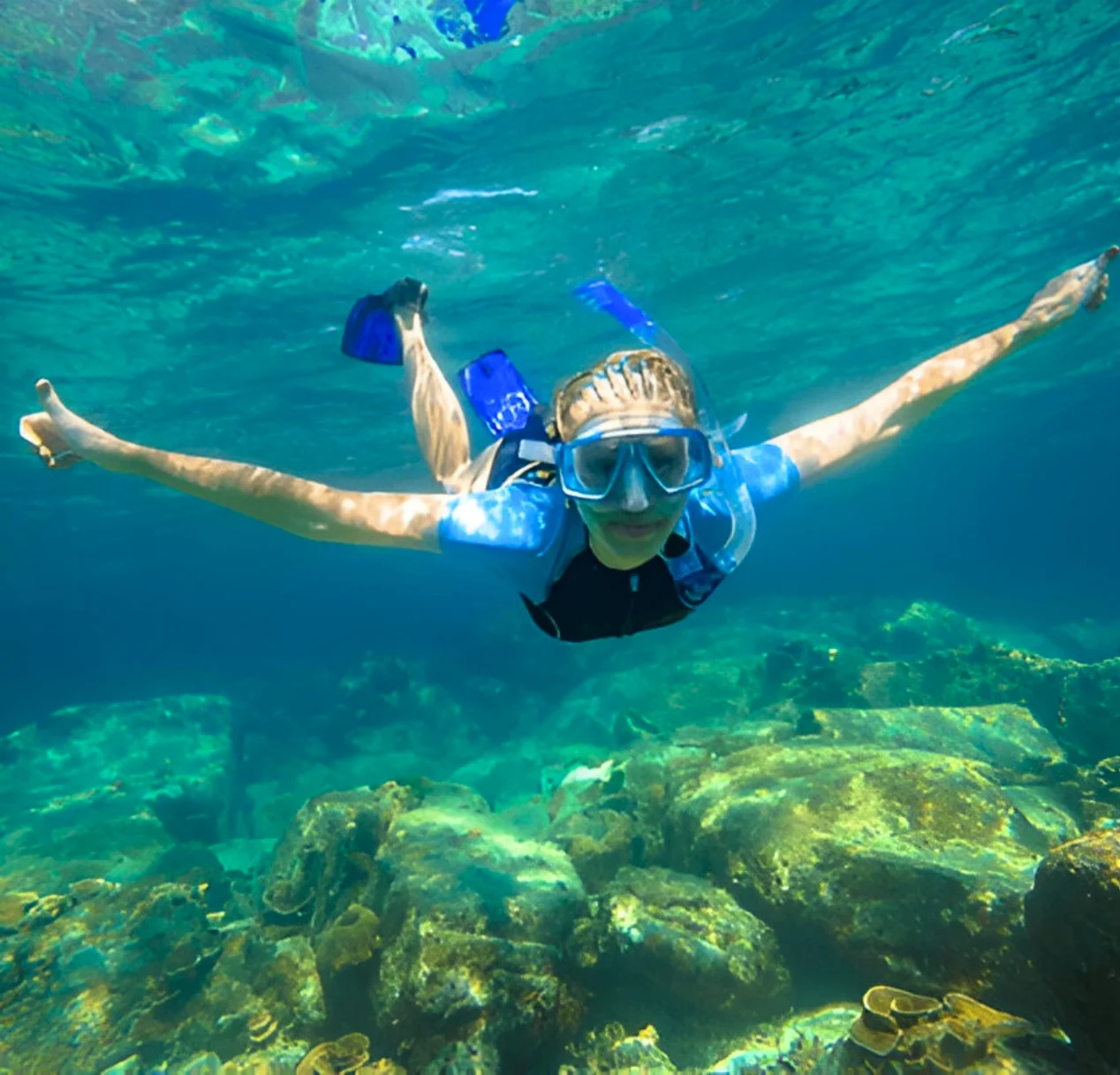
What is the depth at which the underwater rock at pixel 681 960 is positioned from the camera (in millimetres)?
5469

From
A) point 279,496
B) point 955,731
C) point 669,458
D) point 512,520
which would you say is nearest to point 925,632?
point 955,731

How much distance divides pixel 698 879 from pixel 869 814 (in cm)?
183

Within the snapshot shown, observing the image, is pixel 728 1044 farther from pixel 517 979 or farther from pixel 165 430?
pixel 165 430

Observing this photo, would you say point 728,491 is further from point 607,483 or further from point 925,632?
point 925,632

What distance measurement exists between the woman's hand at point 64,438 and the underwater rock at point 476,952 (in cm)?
457

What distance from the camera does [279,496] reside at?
152 inches

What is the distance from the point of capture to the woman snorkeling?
335 cm

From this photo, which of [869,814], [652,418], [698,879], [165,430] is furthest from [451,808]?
[165,430]

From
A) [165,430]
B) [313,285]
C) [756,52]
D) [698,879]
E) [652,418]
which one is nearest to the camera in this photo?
[652,418]

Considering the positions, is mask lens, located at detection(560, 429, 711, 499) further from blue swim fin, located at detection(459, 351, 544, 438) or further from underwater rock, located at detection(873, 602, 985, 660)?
underwater rock, located at detection(873, 602, 985, 660)

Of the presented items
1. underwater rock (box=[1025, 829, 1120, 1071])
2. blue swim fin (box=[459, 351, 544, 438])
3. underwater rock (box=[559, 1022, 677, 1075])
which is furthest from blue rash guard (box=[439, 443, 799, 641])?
underwater rock (box=[559, 1022, 677, 1075])

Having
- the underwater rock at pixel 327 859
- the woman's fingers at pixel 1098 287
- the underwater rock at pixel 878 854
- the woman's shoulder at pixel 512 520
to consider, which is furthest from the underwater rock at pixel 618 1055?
the woman's fingers at pixel 1098 287

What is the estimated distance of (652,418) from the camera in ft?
11.2

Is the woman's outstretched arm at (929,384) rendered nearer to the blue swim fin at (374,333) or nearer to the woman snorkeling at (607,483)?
the woman snorkeling at (607,483)
